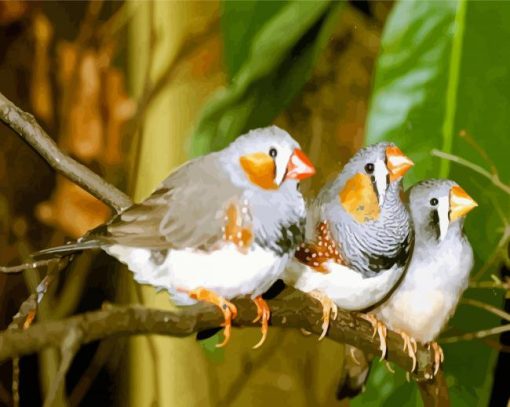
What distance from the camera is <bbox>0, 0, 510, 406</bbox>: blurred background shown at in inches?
31.4

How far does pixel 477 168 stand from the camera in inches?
32.5

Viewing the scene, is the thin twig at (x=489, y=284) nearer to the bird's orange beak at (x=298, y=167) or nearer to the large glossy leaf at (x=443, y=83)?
the large glossy leaf at (x=443, y=83)

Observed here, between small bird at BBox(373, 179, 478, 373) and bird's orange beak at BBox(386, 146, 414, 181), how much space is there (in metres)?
0.07

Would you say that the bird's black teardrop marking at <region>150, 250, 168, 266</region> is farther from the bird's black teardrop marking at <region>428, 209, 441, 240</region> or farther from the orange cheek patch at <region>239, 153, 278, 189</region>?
the bird's black teardrop marking at <region>428, 209, 441, 240</region>

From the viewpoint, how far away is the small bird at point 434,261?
2.63 feet

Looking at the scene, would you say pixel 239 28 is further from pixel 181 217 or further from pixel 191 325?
pixel 191 325

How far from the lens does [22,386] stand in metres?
0.78

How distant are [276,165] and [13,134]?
305 mm

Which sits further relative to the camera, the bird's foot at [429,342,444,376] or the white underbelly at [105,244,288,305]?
the bird's foot at [429,342,444,376]

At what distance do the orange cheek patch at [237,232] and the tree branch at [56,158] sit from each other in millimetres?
138

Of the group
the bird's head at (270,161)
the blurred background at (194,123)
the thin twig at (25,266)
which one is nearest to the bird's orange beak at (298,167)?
the bird's head at (270,161)

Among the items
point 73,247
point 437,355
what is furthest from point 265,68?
point 437,355

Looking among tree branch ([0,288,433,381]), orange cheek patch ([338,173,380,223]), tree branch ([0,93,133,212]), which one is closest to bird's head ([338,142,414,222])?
orange cheek patch ([338,173,380,223])

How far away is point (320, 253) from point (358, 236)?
0.14ft
